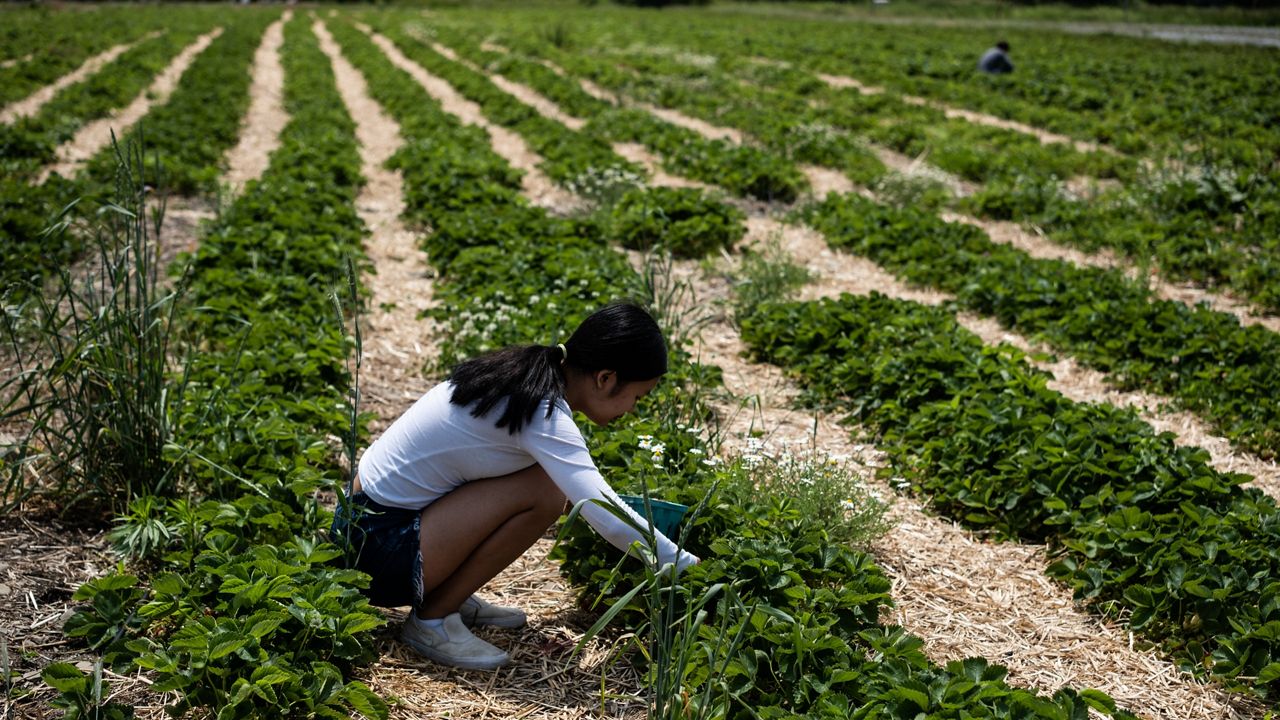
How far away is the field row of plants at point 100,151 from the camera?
278 inches

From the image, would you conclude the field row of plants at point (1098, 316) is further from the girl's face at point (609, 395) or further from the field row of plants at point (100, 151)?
the field row of plants at point (100, 151)

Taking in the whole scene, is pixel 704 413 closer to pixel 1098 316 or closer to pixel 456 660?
pixel 456 660

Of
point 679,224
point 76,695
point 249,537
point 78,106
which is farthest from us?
point 78,106

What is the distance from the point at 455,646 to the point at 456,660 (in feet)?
0.15

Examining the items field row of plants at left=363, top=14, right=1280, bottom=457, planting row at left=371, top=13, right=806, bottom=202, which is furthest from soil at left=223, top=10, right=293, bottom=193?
field row of plants at left=363, top=14, right=1280, bottom=457

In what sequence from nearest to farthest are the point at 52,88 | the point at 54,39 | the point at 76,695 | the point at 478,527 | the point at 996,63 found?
the point at 76,695 < the point at 478,527 < the point at 52,88 < the point at 996,63 < the point at 54,39

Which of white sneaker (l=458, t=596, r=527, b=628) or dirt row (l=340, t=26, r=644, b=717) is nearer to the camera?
dirt row (l=340, t=26, r=644, b=717)

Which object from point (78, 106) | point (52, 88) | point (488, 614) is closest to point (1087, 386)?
point (488, 614)

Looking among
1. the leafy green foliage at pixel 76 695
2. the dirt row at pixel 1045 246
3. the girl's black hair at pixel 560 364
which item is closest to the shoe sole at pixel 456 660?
the girl's black hair at pixel 560 364

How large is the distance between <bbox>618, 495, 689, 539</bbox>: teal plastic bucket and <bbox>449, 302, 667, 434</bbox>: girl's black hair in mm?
424

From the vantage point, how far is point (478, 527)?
323cm

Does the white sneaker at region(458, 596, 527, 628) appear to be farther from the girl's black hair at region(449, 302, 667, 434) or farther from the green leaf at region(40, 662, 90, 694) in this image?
the green leaf at region(40, 662, 90, 694)

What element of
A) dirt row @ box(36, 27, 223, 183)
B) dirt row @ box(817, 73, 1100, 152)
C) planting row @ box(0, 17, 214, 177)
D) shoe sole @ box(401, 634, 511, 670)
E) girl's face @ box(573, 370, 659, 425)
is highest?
girl's face @ box(573, 370, 659, 425)

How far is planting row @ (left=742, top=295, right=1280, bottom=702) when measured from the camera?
3.52m
